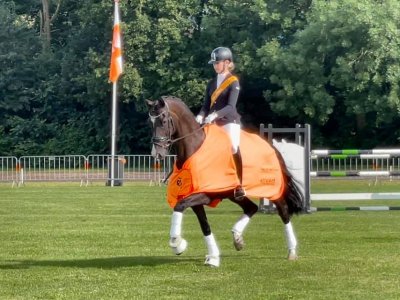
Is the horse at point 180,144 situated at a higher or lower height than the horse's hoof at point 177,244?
higher

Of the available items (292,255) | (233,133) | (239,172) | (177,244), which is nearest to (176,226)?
(177,244)

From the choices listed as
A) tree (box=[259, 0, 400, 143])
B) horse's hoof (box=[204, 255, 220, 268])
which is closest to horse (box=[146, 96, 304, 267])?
horse's hoof (box=[204, 255, 220, 268])

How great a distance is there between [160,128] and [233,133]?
3.74 ft

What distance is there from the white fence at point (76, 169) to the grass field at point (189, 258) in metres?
17.5

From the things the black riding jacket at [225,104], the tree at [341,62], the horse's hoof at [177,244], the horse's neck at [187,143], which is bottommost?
the horse's hoof at [177,244]

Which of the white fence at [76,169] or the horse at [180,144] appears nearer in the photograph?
the horse at [180,144]

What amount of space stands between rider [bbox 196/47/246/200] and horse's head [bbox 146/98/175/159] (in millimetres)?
651

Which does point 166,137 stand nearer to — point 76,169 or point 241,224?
point 241,224

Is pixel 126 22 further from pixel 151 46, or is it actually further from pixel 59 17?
pixel 59 17

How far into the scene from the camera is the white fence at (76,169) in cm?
4275

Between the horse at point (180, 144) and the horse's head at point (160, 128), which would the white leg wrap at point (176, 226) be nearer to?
the horse at point (180, 144)

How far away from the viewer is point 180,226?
12883mm

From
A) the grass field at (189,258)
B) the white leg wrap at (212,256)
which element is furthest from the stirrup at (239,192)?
the grass field at (189,258)

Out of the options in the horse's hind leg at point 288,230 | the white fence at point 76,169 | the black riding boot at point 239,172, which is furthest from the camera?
the white fence at point 76,169
